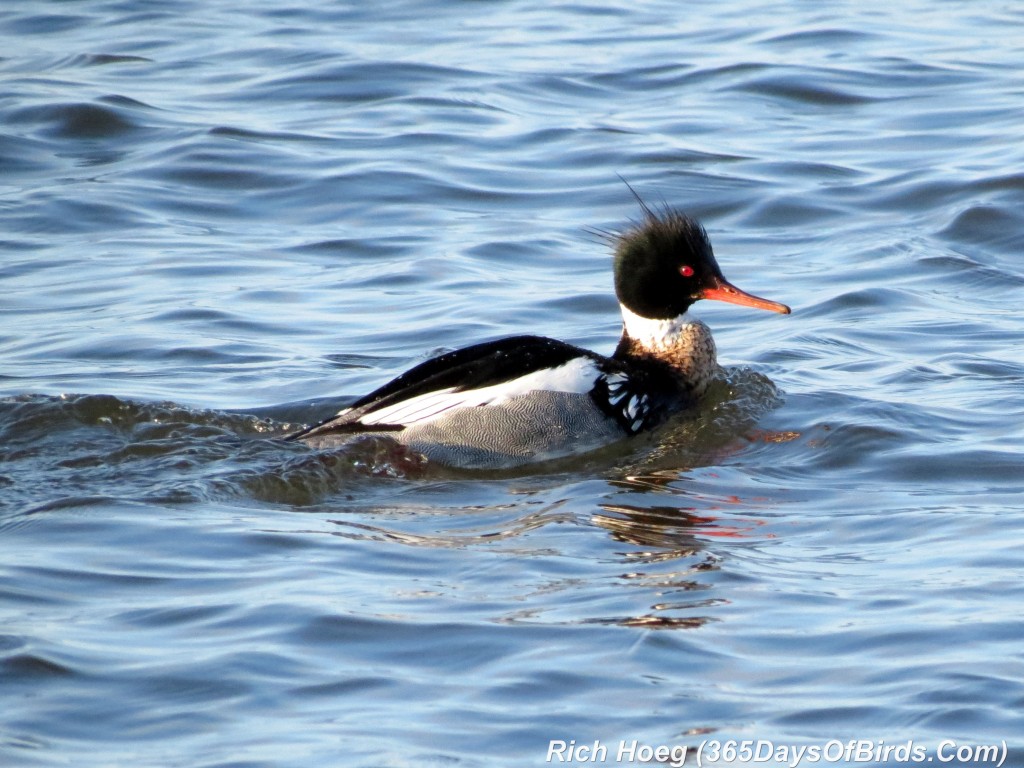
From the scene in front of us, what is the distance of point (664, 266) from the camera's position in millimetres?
9031

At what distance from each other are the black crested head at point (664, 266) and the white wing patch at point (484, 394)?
34.1 inches

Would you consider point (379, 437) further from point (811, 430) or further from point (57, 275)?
point (57, 275)

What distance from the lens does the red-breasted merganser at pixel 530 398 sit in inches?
313

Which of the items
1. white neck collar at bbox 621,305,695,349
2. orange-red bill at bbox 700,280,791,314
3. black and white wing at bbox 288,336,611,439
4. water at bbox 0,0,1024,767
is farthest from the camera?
white neck collar at bbox 621,305,695,349

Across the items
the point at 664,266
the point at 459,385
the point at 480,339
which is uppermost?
the point at 664,266

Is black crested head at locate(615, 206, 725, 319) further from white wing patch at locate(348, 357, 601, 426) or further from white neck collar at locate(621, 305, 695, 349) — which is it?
white wing patch at locate(348, 357, 601, 426)

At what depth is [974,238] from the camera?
11750mm

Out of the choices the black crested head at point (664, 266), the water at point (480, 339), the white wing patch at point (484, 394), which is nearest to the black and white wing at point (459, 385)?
the white wing patch at point (484, 394)

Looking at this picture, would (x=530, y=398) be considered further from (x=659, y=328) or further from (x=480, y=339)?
(x=480, y=339)

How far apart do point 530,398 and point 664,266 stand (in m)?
1.38

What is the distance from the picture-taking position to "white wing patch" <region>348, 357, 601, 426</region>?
7934mm

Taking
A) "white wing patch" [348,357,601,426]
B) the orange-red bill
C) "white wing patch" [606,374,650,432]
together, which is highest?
the orange-red bill

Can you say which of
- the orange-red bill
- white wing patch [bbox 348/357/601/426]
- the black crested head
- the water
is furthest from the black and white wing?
the orange-red bill

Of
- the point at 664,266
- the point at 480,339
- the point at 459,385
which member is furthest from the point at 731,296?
the point at 459,385
